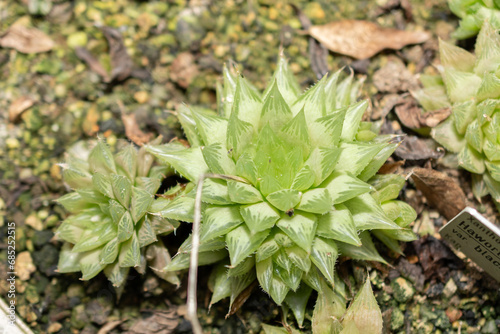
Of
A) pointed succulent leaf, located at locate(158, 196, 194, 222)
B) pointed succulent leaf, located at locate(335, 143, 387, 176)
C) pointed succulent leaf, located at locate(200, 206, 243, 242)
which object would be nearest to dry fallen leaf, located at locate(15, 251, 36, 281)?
pointed succulent leaf, located at locate(158, 196, 194, 222)

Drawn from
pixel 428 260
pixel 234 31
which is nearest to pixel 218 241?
pixel 428 260

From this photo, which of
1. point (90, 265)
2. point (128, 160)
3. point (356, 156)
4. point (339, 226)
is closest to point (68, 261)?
point (90, 265)

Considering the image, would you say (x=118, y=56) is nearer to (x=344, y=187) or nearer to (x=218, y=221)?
(x=218, y=221)

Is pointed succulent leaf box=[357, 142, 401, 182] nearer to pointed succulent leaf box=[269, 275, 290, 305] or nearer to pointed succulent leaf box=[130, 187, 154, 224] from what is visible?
pointed succulent leaf box=[269, 275, 290, 305]

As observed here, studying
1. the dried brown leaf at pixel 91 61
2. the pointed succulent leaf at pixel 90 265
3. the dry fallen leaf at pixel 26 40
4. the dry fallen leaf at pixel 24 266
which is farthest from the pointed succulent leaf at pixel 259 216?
the dry fallen leaf at pixel 26 40

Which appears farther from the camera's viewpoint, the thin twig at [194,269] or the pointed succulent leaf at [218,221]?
the pointed succulent leaf at [218,221]

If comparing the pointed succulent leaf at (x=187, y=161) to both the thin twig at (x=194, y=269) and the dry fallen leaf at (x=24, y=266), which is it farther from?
the dry fallen leaf at (x=24, y=266)
